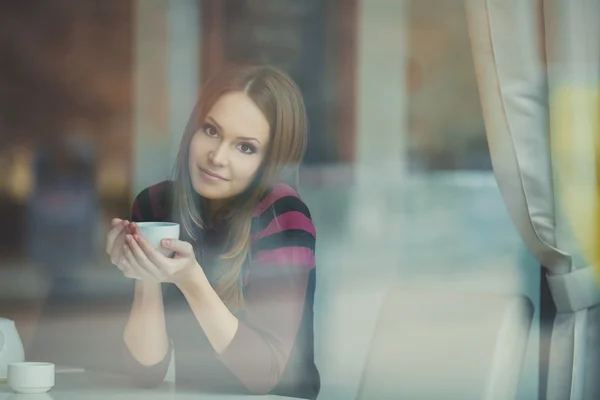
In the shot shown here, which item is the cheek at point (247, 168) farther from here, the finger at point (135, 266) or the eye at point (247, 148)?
the finger at point (135, 266)

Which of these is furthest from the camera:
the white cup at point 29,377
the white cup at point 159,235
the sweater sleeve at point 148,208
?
the sweater sleeve at point 148,208

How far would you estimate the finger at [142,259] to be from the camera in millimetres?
1460

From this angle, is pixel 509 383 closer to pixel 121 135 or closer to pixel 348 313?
pixel 348 313

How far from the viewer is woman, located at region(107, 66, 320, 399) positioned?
157 centimetres

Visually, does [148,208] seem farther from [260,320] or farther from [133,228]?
[260,320]

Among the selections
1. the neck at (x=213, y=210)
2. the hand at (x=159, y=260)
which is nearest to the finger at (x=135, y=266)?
the hand at (x=159, y=260)

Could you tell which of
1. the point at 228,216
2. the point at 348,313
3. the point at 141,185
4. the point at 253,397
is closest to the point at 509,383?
the point at 348,313

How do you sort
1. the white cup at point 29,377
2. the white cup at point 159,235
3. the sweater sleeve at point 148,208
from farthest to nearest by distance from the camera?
the sweater sleeve at point 148,208, the white cup at point 159,235, the white cup at point 29,377

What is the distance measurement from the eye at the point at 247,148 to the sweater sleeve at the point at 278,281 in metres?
0.10

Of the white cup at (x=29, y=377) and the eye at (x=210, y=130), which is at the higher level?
the eye at (x=210, y=130)

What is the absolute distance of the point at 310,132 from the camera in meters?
1.58

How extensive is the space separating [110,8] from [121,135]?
0.21m

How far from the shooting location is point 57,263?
1613mm

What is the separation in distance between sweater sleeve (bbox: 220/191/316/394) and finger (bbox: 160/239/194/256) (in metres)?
0.17
